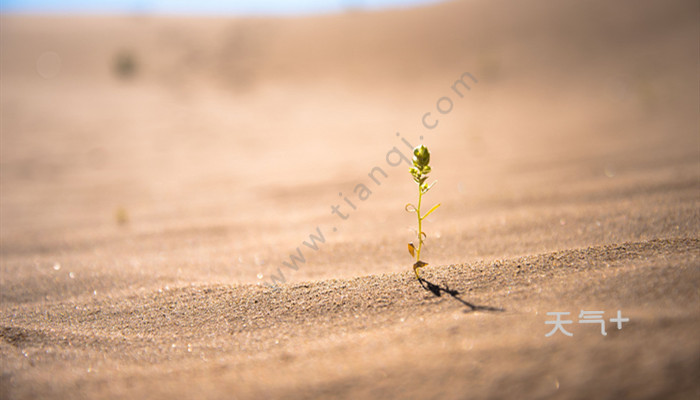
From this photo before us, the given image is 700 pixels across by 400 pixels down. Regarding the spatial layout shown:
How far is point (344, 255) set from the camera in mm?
2441

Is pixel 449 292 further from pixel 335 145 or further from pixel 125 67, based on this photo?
pixel 125 67

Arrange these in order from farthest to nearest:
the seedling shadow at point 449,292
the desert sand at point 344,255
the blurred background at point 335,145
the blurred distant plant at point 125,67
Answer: the blurred distant plant at point 125,67
the blurred background at point 335,145
the seedling shadow at point 449,292
the desert sand at point 344,255

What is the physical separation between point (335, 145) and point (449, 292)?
6.31m

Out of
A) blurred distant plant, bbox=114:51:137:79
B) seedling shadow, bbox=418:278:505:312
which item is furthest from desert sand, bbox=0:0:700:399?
blurred distant plant, bbox=114:51:137:79

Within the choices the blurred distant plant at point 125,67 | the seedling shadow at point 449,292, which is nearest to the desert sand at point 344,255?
the seedling shadow at point 449,292

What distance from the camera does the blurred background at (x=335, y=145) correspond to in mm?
2449

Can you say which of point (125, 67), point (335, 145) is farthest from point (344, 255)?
point (125, 67)

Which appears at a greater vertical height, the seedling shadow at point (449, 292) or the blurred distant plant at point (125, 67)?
the blurred distant plant at point (125, 67)

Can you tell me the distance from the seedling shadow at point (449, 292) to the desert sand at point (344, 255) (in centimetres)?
1

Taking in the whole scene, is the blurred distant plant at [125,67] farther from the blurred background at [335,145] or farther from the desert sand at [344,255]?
the desert sand at [344,255]

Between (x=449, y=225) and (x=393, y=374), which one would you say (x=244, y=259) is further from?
(x=393, y=374)

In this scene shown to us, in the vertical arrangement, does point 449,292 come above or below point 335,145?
below

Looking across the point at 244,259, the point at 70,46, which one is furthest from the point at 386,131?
the point at 70,46

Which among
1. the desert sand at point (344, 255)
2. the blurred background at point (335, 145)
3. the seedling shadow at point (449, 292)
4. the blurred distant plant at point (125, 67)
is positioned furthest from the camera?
the blurred distant plant at point (125, 67)
